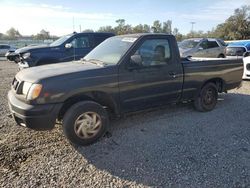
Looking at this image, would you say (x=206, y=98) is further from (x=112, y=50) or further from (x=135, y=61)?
(x=112, y=50)

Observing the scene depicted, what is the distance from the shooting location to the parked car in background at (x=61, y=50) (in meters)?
8.90

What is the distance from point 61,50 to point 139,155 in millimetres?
6712

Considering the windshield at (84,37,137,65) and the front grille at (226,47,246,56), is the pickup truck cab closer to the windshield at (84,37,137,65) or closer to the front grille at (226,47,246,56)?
the windshield at (84,37,137,65)

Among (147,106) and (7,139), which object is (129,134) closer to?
(147,106)

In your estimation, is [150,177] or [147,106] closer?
[150,177]

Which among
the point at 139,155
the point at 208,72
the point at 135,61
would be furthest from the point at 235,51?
the point at 139,155

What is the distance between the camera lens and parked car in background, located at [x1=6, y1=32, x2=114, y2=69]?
8.90 metres

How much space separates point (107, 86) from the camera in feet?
13.5

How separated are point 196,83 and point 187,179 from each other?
2775 mm

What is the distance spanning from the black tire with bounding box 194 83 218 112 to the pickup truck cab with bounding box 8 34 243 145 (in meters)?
0.02

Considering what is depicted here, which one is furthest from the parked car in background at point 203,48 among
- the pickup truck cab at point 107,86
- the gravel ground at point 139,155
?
the gravel ground at point 139,155

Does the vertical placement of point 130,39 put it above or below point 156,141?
above

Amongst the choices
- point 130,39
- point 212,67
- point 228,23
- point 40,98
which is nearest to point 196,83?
point 212,67

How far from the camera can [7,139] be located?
425cm
